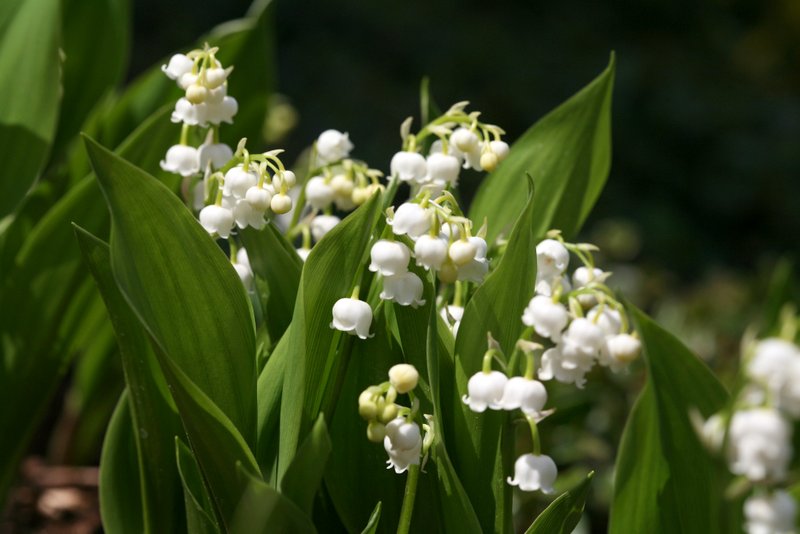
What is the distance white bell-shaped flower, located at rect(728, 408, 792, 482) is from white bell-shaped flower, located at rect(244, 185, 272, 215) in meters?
0.40

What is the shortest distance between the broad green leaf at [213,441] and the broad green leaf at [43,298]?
0.46 meters

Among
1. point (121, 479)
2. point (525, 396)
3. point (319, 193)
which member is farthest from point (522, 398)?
point (121, 479)

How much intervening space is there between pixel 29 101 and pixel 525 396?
88 cm

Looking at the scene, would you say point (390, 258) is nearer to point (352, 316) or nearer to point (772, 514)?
point (352, 316)

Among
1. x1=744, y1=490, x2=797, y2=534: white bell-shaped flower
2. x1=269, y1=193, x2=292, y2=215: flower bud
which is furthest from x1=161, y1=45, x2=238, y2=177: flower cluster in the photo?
x1=744, y1=490, x2=797, y2=534: white bell-shaped flower

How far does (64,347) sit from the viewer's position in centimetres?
135

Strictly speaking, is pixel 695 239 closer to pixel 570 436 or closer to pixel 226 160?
pixel 570 436

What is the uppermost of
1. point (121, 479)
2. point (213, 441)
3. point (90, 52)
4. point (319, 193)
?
point (90, 52)

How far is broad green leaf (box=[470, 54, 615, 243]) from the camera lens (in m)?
1.10

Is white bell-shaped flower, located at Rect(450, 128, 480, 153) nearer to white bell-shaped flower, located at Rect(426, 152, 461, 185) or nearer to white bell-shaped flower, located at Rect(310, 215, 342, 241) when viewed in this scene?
white bell-shaped flower, located at Rect(426, 152, 461, 185)

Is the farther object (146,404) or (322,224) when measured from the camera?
(322,224)

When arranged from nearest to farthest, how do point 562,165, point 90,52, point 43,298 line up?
point 562,165 → point 43,298 → point 90,52

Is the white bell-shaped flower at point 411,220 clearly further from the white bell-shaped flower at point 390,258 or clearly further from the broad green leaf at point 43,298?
the broad green leaf at point 43,298

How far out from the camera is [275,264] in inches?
35.6
